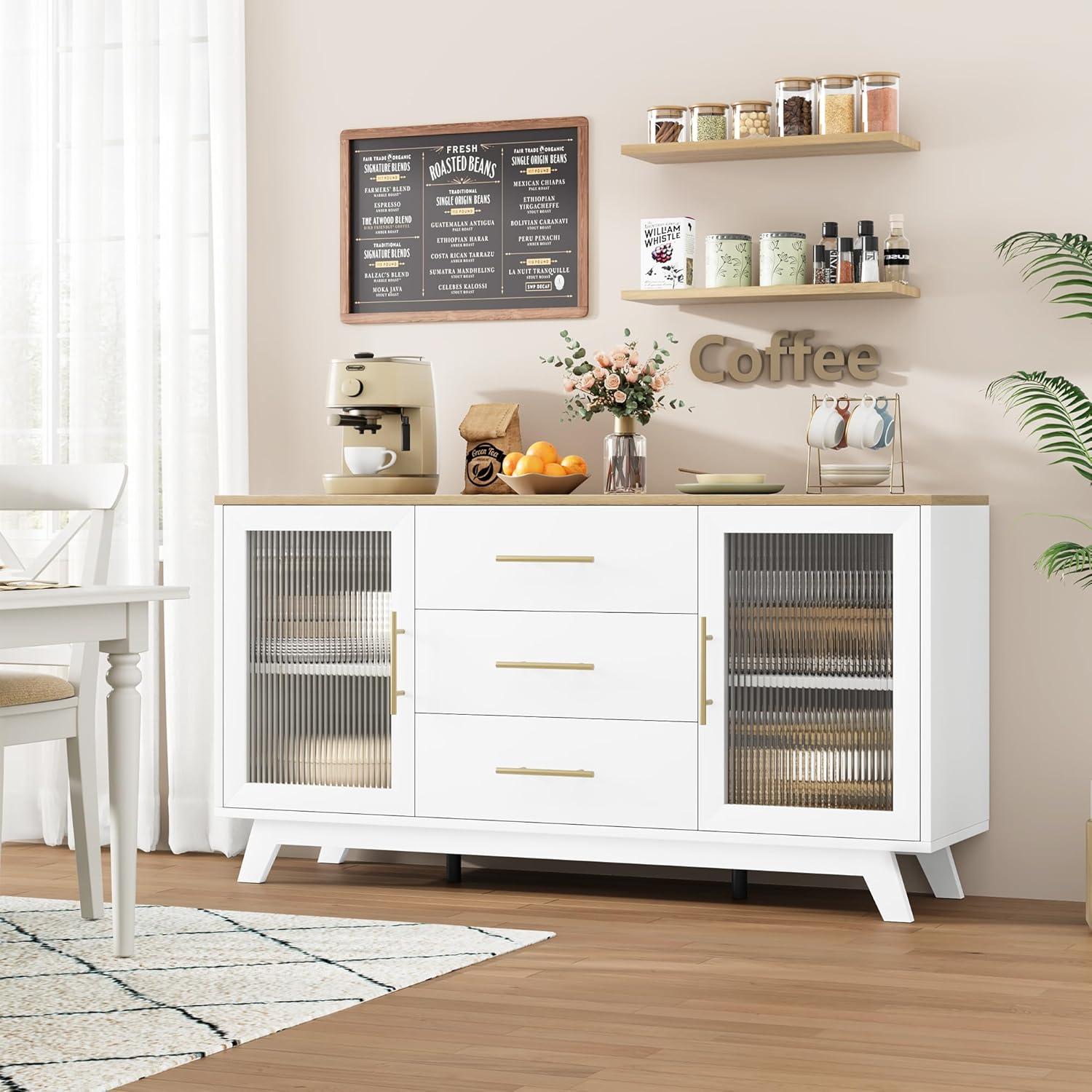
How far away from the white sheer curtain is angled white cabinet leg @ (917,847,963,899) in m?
1.71

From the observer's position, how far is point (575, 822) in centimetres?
381

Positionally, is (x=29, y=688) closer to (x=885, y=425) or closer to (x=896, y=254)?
(x=885, y=425)

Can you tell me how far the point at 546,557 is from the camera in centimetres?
381

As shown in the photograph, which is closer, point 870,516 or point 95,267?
point 870,516

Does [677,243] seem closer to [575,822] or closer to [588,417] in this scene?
[588,417]

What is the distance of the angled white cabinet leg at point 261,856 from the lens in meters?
4.09

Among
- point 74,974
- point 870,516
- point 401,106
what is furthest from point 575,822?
point 401,106

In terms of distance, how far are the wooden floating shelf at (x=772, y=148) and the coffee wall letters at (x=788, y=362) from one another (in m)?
0.41

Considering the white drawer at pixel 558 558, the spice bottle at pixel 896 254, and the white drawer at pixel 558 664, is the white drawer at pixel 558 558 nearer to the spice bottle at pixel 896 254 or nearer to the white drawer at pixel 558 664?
the white drawer at pixel 558 664

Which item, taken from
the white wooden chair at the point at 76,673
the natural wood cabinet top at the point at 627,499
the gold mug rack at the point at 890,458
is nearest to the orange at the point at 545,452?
the natural wood cabinet top at the point at 627,499

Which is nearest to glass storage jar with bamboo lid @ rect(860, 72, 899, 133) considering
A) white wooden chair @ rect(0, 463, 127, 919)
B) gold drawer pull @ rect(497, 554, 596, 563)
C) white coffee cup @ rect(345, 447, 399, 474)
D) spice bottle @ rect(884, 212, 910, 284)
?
spice bottle @ rect(884, 212, 910, 284)

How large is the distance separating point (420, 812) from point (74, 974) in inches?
40.1

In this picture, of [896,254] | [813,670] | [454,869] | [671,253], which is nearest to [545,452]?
[671,253]

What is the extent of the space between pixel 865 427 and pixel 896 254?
41 cm
